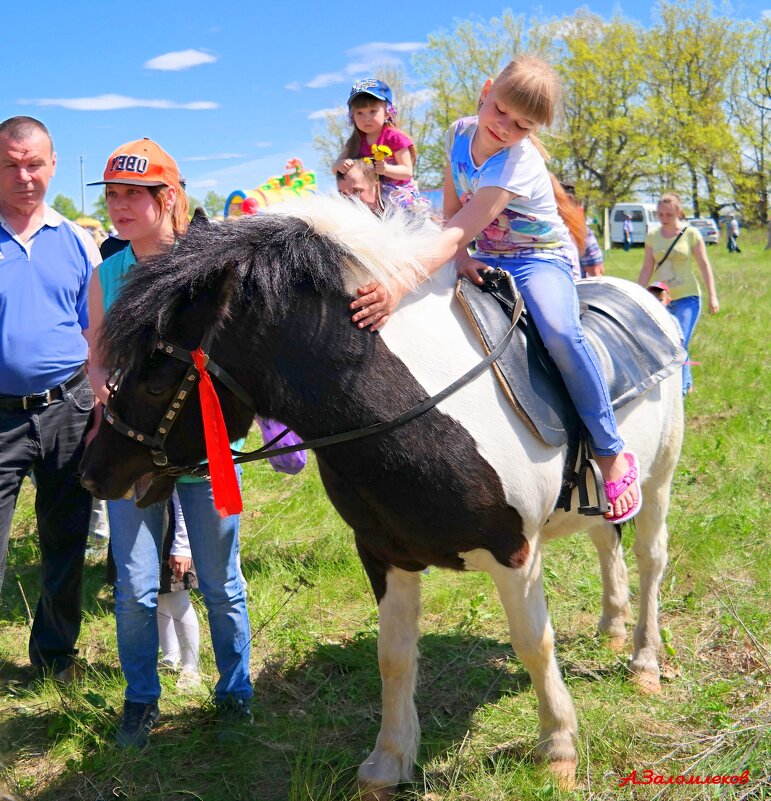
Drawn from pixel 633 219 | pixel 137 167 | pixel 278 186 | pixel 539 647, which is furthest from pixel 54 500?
pixel 633 219

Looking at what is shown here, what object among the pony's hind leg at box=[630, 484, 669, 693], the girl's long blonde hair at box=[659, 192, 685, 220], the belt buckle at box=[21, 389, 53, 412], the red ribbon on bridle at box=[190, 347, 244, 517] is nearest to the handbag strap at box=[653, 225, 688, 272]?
the girl's long blonde hair at box=[659, 192, 685, 220]

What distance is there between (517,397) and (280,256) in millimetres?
930

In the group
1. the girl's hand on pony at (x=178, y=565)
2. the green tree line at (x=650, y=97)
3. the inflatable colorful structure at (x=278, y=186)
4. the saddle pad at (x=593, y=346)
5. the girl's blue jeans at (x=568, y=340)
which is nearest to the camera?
the saddle pad at (x=593, y=346)

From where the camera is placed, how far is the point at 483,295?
9.18 feet

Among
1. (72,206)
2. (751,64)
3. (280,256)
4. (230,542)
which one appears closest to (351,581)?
(230,542)

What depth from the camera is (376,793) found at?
9.64 feet

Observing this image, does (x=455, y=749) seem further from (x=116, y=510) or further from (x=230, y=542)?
(x=116, y=510)

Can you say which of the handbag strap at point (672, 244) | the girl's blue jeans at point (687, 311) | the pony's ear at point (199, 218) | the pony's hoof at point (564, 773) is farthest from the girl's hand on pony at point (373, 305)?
the handbag strap at point (672, 244)

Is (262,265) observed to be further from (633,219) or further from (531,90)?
(633,219)

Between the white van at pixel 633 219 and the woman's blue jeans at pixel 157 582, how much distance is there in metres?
39.9

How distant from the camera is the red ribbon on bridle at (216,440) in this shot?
2363mm

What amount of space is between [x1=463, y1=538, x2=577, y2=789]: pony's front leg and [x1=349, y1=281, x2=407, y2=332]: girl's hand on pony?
883 millimetres

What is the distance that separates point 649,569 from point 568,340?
5.51 ft
